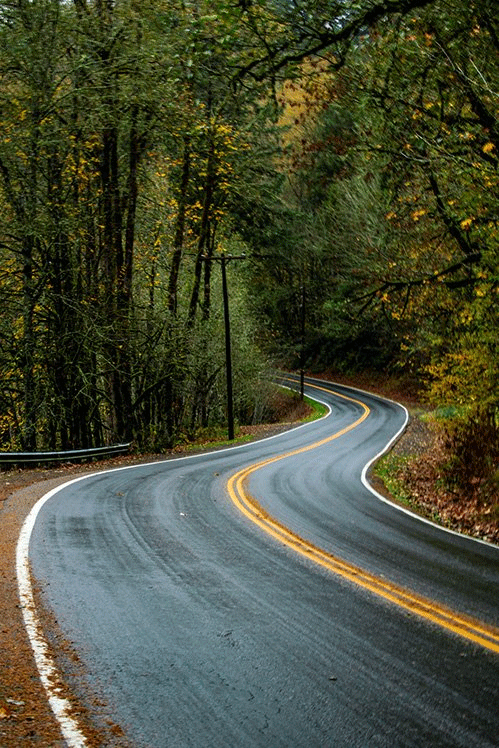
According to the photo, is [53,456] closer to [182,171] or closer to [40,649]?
[40,649]

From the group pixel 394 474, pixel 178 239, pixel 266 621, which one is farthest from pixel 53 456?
pixel 266 621

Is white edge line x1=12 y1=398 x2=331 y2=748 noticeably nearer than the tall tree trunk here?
Yes

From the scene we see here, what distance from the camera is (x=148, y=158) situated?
2130 centimetres

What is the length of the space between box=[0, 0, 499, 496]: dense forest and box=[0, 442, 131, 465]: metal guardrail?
118cm

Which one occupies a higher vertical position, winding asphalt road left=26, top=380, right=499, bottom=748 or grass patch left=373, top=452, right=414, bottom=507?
winding asphalt road left=26, top=380, right=499, bottom=748

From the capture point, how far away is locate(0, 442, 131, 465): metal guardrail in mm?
16094

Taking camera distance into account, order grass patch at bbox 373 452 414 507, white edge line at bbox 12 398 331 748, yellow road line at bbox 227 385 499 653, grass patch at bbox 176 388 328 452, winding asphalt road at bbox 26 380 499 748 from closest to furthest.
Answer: white edge line at bbox 12 398 331 748 < winding asphalt road at bbox 26 380 499 748 < yellow road line at bbox 227 385 499 653 < grass patch at bbox 373 452 414 507 < grass patch at bbox 176 388 328 452

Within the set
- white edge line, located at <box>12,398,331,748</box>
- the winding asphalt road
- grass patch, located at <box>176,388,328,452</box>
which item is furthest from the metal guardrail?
white edge line, located at <box>12,398,331,748</box>

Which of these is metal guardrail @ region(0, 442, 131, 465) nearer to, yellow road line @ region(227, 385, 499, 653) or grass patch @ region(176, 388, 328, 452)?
grass patch @ region(176, 388, 328, 452)

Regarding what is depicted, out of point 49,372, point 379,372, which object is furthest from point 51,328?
point 379,372

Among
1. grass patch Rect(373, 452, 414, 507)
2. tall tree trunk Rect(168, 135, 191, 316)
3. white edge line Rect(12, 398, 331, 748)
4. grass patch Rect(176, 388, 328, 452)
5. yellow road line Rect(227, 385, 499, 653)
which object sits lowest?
grass patch Rect(176, 388, 328, 452)

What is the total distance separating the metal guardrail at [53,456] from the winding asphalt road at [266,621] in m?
5.46

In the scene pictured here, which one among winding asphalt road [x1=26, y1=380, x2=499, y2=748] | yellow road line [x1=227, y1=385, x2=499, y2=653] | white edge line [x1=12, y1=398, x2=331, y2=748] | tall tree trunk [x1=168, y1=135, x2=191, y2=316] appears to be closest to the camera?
white edge line [x1=12, y1=398, x2=331, y2=748]

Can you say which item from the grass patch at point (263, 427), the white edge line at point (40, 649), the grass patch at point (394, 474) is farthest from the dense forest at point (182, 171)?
the white edge line at point (40, 649)
